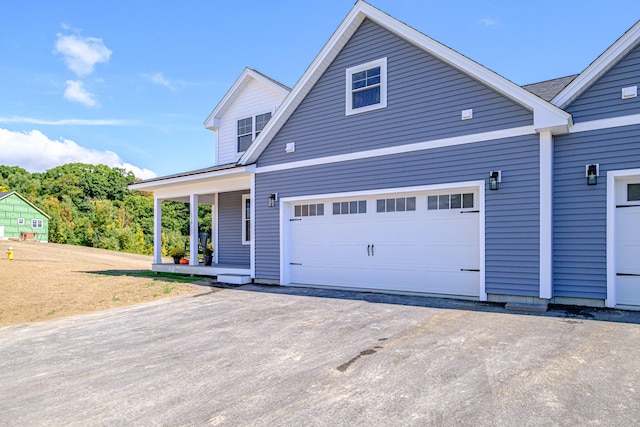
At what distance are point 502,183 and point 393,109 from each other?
9.61 ft

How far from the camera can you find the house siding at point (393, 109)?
805 centimetres

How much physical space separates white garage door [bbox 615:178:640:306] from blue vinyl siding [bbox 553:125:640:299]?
1.00 feet

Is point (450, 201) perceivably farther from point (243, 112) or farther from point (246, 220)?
point (243, 112)

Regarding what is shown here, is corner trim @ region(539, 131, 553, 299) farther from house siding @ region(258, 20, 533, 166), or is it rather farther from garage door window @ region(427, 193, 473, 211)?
garage door window @ region(427, 193, 473, 211)

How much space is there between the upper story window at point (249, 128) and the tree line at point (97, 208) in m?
21.1

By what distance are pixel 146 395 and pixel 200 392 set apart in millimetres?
500

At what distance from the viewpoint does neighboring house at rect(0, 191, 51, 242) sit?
3528 centimetres

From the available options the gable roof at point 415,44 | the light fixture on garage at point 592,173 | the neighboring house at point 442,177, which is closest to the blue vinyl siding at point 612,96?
the neighboring house at point 442,177

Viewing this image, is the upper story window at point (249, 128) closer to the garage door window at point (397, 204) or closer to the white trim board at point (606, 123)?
the garage door window at point (397, 204)

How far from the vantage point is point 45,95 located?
893 inches

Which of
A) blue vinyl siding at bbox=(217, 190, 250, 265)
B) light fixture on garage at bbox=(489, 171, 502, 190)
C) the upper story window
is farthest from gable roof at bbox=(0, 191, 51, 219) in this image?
light fixture on garage at bbox=(489, 171, 502, 190)

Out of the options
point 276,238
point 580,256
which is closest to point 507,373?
point 580,256

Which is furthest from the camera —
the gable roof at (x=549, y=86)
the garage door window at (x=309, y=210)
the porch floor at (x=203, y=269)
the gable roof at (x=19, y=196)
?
the gable roof at (x=19, y=196)

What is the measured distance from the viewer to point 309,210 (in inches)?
417
